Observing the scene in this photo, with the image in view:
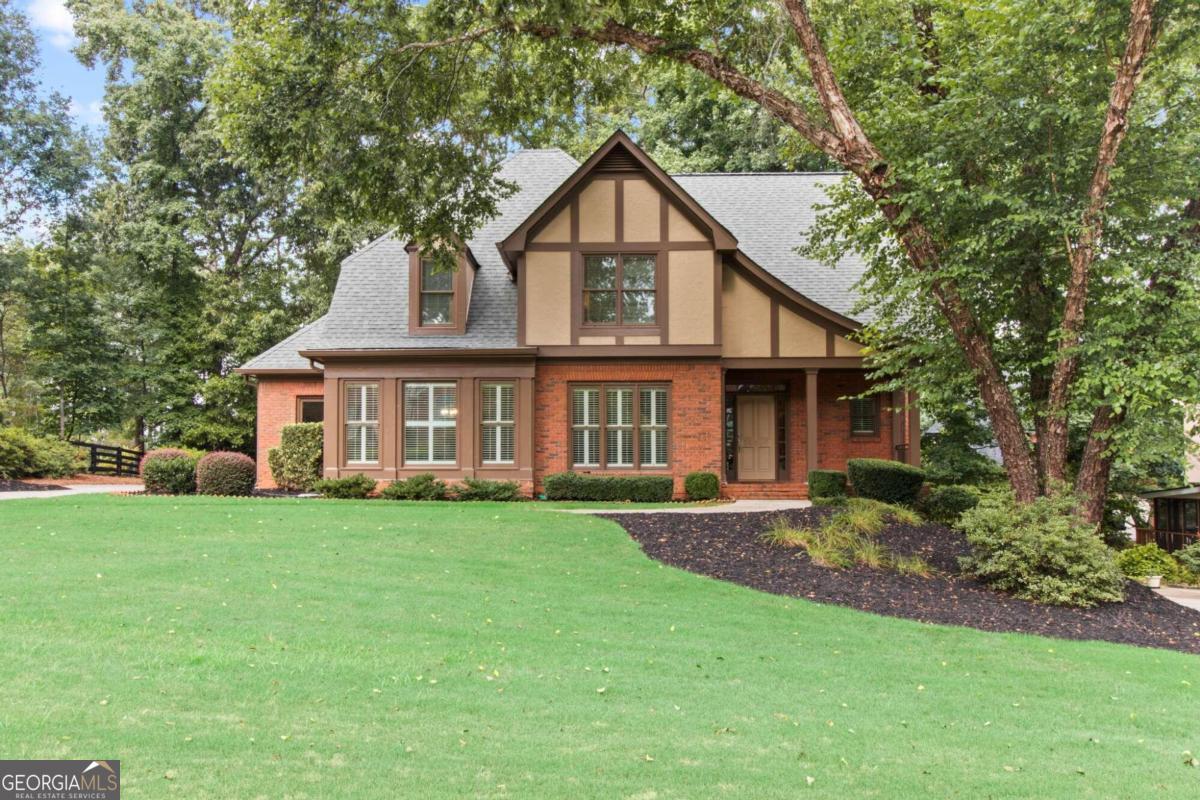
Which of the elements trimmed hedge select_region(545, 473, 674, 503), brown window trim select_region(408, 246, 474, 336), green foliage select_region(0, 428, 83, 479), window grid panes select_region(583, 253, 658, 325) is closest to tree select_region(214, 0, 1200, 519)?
brown window trim select_region(408, 246, 474, 336)

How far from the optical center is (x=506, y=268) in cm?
1916

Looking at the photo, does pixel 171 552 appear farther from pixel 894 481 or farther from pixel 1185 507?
pixel 1185 507

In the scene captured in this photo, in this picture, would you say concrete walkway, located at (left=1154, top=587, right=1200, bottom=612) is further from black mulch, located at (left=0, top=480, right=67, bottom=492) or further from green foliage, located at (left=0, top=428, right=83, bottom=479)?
green foliage, located at (left=0, top=428, right=83, bottom=479)

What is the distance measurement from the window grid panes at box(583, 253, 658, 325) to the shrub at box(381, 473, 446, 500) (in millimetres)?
4714

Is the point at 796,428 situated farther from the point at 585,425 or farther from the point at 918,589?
the point at 918,589

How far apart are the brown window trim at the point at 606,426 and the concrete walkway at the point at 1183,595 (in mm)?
8905

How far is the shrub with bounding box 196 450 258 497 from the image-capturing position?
17141 mm

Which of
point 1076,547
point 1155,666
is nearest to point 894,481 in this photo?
point 1076,547

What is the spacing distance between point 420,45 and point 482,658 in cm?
866

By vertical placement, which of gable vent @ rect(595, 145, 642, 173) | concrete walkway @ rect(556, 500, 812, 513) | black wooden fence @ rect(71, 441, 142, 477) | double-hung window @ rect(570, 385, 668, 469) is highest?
gable vent @ rect(595, 145, 642, 173)

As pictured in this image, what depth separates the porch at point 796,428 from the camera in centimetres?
1805

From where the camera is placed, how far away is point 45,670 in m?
5.05

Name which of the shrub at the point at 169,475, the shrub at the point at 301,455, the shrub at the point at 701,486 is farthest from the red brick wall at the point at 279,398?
the shrub at the point at 701,486

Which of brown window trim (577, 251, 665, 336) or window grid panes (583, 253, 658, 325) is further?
window grid panes (583, 253, 658, 325)
